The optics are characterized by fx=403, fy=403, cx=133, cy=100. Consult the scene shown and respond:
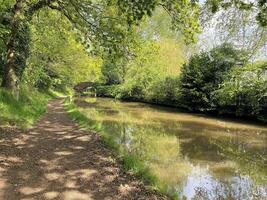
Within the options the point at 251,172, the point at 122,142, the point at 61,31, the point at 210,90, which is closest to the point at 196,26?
the point at 251,172

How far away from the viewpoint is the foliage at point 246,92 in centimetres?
2052

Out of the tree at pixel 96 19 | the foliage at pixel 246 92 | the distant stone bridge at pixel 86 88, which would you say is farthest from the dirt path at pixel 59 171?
the distant stone bridge at pixel 86 88

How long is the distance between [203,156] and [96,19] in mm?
5935

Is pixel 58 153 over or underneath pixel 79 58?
underneath

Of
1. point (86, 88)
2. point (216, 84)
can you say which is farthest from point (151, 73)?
point (86, 88)

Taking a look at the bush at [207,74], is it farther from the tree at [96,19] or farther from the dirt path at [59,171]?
the dirt path at [59,171]

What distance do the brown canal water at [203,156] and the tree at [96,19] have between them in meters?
3.46

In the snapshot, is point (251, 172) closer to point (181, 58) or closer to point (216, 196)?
point (216, 196)

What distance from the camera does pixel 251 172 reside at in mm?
10961

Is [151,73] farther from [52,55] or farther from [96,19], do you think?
[96,19]

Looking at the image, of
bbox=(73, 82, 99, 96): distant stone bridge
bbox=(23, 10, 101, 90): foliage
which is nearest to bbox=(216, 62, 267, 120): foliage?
bbox=(23, 10, 101, 90): foliage

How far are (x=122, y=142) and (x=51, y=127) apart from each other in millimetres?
2987

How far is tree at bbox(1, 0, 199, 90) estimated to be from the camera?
7.63m

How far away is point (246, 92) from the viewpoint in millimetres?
24250
